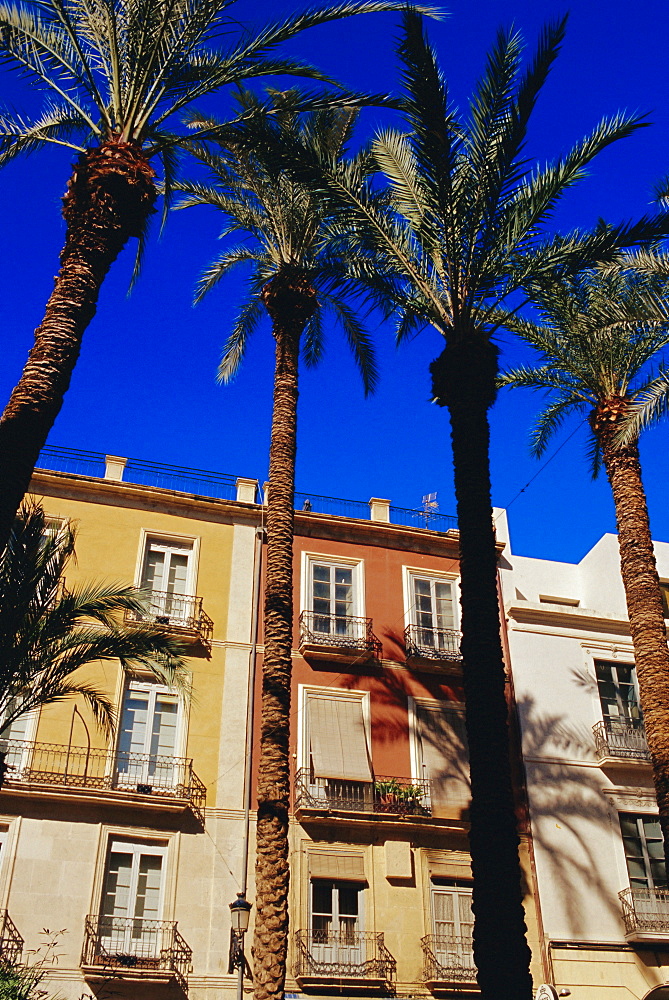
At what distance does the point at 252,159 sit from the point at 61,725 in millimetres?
12961

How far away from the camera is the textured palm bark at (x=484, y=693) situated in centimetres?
1109

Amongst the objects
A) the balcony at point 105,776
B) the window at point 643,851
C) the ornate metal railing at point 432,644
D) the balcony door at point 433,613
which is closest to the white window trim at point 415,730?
the ornate metal railing at point 432,644

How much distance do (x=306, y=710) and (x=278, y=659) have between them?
228 inches

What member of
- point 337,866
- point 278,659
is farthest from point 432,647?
point 278,659

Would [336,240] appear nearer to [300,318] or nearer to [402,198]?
[300,318]

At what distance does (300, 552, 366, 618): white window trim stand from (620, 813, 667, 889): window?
322 inches

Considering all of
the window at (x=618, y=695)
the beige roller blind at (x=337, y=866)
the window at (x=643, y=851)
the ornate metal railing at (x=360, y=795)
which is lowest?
the beige roller blind at (x=337, y=866)

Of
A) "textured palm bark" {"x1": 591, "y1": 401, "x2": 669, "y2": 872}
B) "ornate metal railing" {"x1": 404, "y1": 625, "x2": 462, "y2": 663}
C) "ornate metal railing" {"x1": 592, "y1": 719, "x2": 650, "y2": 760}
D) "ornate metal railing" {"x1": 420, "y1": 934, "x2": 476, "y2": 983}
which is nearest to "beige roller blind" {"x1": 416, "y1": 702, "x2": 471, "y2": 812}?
"ornate metal railing" {"x1": 404, "y1": 625, "x2": 462, "y2": 663}

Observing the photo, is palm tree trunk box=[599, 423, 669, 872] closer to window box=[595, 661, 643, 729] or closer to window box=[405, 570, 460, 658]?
window box=[595, 661, 643, 729]

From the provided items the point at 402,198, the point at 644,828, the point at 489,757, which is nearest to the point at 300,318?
the point at 402,198

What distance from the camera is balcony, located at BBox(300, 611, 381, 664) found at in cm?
2348

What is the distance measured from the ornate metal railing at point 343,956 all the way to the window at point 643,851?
21.3 feet

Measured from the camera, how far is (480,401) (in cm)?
1488

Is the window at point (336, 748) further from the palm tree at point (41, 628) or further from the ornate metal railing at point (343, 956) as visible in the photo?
the palm tree at point (41, 628)
